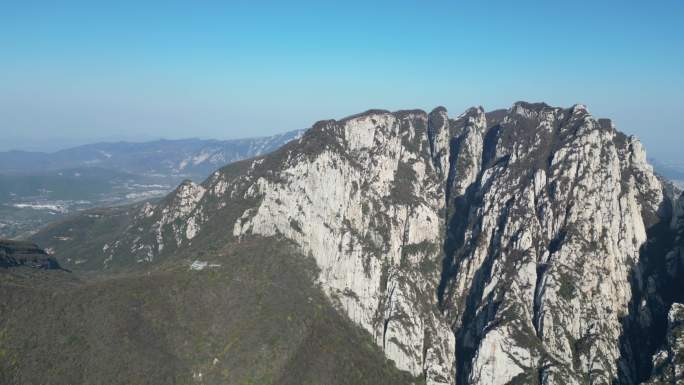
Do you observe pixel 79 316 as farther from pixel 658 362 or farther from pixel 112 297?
pixel 658 362

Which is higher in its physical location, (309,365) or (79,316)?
(79,316)

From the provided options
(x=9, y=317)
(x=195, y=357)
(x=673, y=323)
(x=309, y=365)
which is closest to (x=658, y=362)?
(x=673, y=323)

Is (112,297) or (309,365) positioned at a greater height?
(112,297)

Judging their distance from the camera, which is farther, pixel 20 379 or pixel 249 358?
pixel 249 358

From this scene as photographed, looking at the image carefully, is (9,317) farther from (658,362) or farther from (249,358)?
(658,362)

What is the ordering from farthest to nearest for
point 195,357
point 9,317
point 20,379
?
point 195,357, point 9,317, point 20,379

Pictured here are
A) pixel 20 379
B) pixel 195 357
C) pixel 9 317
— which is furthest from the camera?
pixel 195 357

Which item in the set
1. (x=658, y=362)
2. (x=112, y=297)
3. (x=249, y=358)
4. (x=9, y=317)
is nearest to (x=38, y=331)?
(x=9, y=317)

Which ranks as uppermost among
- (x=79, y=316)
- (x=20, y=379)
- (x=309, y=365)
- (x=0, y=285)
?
(x=0, y=285)

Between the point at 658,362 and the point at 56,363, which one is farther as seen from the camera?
the point at 658,362
